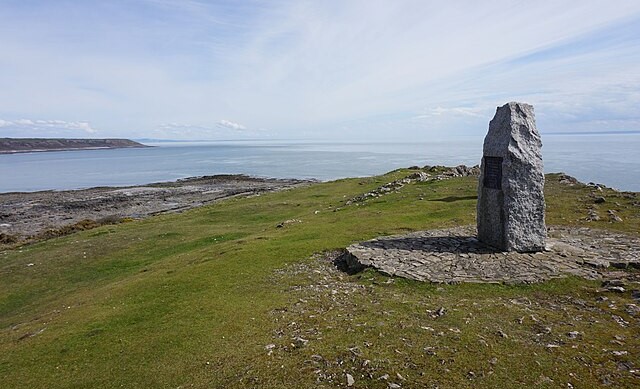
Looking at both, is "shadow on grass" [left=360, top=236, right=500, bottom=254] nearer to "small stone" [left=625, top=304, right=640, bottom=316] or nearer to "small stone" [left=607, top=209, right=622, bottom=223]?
"small stone" [left=625, top=304, right=640, bottom=316]

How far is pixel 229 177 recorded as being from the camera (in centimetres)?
10331

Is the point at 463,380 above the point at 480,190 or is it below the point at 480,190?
below

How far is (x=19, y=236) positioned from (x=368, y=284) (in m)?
48.6

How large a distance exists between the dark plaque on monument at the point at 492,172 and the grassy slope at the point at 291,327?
5.53m

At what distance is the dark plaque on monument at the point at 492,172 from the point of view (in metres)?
18.8

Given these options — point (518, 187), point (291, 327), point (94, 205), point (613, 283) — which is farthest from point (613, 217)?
point (94, 205)

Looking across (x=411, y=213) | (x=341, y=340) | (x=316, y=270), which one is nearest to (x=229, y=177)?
(x=411, y=213)

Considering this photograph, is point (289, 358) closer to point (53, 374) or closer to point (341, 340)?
point (341, 340)

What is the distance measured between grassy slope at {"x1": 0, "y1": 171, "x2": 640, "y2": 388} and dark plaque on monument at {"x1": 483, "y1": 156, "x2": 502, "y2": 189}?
5.53 metres

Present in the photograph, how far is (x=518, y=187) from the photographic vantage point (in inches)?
724

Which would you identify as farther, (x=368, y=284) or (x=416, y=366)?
(x=368, y=284)

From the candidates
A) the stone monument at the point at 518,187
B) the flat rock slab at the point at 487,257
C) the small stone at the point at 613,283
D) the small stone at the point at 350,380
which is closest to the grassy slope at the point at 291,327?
the small stone at the point at 350,380

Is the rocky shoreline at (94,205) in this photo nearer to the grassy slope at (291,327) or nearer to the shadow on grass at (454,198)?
the grassy slope at (291,327)

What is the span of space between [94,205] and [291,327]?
2650 inches
